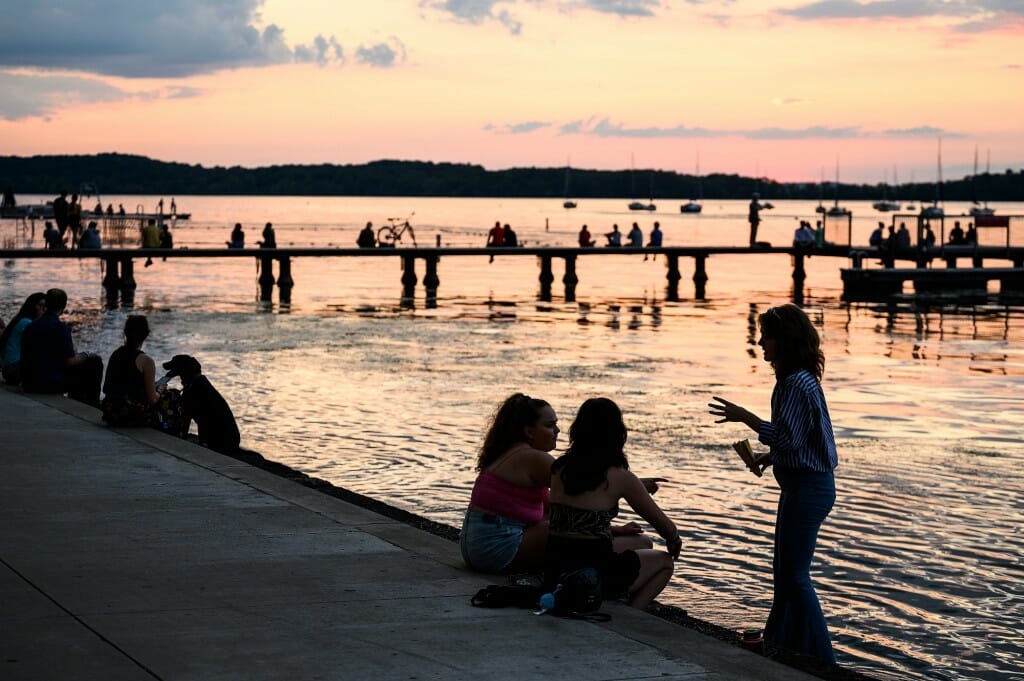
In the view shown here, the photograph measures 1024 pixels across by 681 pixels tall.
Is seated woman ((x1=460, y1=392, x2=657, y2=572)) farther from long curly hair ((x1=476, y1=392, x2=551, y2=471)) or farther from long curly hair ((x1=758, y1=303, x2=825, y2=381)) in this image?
long curly hair ((x1=758, y1=303, x2=825, y2=381))

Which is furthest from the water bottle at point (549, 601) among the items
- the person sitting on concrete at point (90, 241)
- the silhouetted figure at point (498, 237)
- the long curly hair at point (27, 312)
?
the silhouetted figure at point (498, 237)

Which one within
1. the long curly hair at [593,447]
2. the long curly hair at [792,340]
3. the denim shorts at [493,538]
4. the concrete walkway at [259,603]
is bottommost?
the concrete walkway at [259,603]

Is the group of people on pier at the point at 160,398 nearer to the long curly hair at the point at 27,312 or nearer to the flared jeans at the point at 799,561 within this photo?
the long curly hair at the point at 27,312

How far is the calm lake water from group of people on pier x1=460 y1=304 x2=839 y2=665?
2102mm

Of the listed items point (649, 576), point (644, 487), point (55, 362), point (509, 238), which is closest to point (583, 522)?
point (644, 487)

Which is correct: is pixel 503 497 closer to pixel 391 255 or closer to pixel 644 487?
pixel 644 487

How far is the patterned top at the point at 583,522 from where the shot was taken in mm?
7664

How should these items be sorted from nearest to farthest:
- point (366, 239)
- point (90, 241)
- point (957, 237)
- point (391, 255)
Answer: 1. point (90, 241)
2. point (391, 255)
3. point (366, 239)
4. point (957, 237)

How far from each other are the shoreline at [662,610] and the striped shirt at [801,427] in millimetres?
1038

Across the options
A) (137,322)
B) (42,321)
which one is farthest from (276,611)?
(42,321)

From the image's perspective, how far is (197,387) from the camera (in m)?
14.2

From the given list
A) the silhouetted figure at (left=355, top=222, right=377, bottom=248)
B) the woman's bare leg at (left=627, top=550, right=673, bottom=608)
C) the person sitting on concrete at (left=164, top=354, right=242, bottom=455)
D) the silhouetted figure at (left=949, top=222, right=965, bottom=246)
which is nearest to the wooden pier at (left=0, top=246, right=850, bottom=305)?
the silhouetted figure at (left=355, top=222, right=377, bottom=248)

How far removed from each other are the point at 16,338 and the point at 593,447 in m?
13.0

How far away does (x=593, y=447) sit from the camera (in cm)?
756
